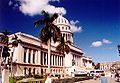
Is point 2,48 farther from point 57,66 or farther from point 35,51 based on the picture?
point 57,66

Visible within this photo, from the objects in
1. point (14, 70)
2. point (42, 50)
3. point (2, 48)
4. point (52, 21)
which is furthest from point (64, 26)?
point (52, 21)

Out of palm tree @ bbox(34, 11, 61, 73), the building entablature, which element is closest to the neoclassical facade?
the building entablature

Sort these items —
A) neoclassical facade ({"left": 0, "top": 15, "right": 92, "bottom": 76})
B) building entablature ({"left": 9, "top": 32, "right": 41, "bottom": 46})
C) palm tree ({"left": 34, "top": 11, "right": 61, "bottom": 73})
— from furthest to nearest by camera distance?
neoclassical facade ({"left": 0, "top": 15, "right": 92, "bottom": 76}) < building entablature ({"left": 9, "top": 32, "right": 41, "bottom": 46}) < palm tree ({"left": 34, "top": 11, "right": 61, "bottom": 73})

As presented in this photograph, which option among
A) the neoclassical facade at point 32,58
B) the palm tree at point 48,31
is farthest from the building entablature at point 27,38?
the palm tree at point 48,31

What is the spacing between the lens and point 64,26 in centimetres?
7269

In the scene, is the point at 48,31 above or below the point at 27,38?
below

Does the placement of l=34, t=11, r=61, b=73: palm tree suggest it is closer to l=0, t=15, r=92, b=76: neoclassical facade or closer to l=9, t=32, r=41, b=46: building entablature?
l=0, t=15, r=92, b=76: neoclassical facade

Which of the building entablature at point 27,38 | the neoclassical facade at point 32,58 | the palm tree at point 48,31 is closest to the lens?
Result: the palm tree at point 48,31

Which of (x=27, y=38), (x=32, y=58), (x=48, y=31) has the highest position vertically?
(x=27, y=38)

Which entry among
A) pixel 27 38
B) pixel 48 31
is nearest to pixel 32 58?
pixel 27 38

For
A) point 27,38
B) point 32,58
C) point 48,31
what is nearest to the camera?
point 48,31

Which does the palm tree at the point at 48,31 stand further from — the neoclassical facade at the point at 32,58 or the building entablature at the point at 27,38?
the building entablature at the point at 27,38

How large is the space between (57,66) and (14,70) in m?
21.3

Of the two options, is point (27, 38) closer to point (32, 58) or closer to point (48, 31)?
point (32, 58)
